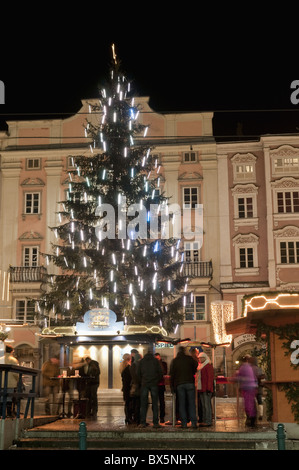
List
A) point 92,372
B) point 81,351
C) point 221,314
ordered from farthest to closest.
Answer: point 221,314
point 81,351
point 92,372

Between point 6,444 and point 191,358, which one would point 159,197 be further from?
point 6,444

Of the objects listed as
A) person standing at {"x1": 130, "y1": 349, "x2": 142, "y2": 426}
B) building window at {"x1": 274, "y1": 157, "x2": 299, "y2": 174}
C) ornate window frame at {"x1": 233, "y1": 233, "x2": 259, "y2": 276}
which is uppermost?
building window at {"x1": 274, "y1": 157, "x2": 299, "y2": 174}

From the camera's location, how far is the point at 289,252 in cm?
4000

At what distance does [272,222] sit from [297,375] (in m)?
25.0

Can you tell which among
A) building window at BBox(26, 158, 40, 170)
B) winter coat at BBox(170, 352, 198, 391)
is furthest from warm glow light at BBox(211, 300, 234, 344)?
building window at BBox(26, 158, 40, 170)

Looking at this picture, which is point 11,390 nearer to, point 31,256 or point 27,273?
point 27,273

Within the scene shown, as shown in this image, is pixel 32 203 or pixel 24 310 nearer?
pixel 24 310

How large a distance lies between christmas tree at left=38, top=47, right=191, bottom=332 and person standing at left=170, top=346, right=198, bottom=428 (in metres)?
14.8

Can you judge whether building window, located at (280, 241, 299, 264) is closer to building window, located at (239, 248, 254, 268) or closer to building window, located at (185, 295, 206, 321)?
building window, located at (239, 248, 254, 268)

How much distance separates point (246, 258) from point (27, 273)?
40.4 ft

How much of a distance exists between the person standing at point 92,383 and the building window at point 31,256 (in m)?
22.3

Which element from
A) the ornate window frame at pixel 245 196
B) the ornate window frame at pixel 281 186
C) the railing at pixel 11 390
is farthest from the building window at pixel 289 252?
the railing at pixel 11 390

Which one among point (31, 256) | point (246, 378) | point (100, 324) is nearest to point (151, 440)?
point (246, 378)

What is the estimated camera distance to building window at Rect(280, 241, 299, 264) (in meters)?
39.9
